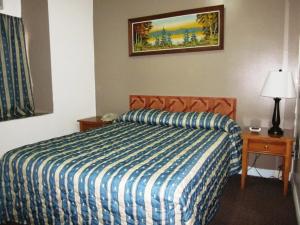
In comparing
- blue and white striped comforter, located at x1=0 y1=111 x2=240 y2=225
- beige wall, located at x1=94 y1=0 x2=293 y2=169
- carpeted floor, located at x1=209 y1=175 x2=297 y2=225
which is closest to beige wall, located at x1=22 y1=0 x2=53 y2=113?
beige wall, located at x1=94 y1=0 x2=293 y2=169

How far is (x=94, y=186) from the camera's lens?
5.19ft

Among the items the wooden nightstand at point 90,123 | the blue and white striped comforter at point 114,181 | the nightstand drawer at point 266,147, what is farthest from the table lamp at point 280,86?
the wooden nightstand at point 90,123

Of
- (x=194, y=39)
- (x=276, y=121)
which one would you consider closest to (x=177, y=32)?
(x=194, y=39)

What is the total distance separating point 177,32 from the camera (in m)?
3.34

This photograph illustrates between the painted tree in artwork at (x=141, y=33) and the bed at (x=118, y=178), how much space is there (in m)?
1.45

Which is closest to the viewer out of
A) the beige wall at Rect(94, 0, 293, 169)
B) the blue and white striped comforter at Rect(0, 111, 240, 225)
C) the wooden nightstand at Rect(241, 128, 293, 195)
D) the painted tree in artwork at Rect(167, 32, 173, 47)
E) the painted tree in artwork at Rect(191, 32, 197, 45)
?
the blue and white striped comforter at Rect(0, 111, 240, 225)

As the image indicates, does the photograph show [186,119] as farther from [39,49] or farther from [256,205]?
[39,49]

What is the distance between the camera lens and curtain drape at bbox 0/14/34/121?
3018mm

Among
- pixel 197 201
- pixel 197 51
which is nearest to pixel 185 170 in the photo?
pixel 197 201

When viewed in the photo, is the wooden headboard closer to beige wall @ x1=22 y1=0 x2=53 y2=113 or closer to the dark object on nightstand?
the dark object on nightstand

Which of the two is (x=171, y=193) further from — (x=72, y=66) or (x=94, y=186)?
(x=72, y=66)

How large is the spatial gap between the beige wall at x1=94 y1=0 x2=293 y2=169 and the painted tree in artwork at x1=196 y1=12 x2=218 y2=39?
0.42 ft

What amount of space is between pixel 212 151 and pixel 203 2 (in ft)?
6.56

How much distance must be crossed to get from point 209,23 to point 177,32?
42 centimetres
